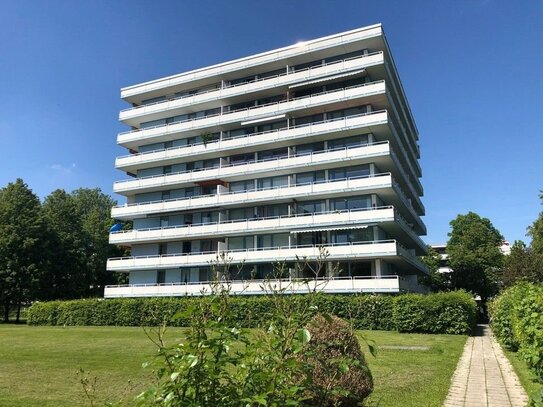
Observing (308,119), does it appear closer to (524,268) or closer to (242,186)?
(242,186)

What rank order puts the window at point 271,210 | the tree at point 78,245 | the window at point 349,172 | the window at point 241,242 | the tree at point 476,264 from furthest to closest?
1. the tree at point 476,264
2. the tree at point 78,245
3. the window at point 241,242
4. the window at point 271,210
5. the window at point 349,172

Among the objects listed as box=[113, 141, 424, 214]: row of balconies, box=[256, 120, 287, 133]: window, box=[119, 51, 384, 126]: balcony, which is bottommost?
box=[113, 141, 424, 214]: row of balconies

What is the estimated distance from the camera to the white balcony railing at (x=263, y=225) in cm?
3688

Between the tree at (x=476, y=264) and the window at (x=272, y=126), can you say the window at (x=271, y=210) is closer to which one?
the window at (x=272, y=126)

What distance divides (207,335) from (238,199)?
131 ft

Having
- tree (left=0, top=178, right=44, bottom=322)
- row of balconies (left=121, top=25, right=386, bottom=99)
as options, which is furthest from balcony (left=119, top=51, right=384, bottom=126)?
tree (left=0, top=178, right=44, bottom=322)

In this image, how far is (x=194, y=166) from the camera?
47.9 metres

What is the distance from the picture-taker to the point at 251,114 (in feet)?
146

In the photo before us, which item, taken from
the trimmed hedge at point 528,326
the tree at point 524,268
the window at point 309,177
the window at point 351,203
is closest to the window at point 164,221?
the window at point 309,177

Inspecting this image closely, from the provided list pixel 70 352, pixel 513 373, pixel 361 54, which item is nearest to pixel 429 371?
pixel 513 373

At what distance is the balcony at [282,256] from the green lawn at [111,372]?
1304 cm

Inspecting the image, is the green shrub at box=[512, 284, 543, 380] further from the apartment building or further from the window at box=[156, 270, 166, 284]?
the window at box=[156, 270, 166, 284]

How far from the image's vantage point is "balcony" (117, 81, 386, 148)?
39.3 meters

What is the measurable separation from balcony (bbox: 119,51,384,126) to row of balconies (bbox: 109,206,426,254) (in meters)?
13.2
